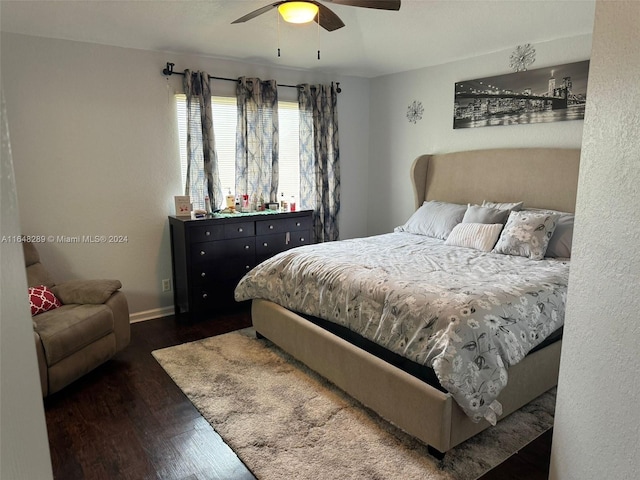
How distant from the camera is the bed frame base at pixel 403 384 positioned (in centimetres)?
215

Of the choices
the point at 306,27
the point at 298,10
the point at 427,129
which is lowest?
the point at 427,129

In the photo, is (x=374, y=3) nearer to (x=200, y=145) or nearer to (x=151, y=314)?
(x=200, y=145)

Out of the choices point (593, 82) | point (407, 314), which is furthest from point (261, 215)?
point (593, 82)

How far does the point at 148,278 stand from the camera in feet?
13.9

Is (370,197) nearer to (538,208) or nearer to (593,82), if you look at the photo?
(538,208)

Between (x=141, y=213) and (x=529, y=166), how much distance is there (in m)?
3.53

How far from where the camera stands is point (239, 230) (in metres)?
4.25

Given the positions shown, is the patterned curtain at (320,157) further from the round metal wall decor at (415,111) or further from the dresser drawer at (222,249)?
the dresser drawer at (222,249)

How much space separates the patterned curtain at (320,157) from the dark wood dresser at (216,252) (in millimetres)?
654

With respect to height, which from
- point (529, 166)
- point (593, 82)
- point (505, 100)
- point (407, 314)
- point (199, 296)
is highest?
point (505, 100)

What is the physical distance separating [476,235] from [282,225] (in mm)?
1889

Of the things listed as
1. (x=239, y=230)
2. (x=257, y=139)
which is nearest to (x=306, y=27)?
(x=257, y=139)

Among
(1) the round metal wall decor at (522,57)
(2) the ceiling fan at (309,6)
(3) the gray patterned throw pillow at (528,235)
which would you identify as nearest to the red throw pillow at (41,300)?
(2) the ceiling fan at (309,6)

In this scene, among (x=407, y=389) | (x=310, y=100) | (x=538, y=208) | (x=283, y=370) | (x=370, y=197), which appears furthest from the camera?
(x=370, y=197)
